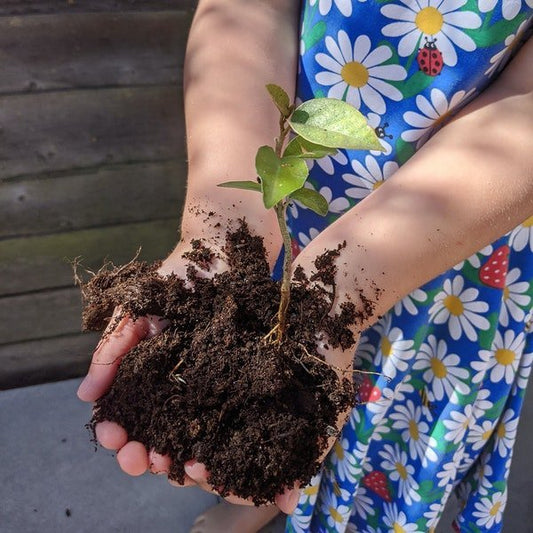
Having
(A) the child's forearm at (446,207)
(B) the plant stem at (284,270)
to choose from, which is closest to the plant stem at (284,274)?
(B) the plant stem at (284,270)

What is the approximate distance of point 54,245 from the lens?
1.78 m

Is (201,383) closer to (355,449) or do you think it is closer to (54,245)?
(355,449)

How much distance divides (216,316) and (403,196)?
30 cm

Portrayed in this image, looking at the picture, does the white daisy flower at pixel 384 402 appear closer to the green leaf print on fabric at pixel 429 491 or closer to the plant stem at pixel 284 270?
Answer: the green leaf print on fabric at pixel 429 491

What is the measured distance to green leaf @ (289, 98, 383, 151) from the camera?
551 mm

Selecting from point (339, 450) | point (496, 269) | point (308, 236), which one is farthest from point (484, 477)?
point (308, 236)

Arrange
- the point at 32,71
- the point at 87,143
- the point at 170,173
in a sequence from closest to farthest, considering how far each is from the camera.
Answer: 1. the point at 32,71
2. the point at 87,143
3. the point at 170,173

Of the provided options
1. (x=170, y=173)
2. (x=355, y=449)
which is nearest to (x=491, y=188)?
(x=355, y=449)

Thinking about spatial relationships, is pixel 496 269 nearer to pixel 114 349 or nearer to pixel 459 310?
pixel 459 310

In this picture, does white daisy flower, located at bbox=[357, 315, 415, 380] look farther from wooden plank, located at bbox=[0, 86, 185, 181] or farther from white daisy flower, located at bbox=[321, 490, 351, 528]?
wooden plank, located at bbox=[0, 86, 185, 181]

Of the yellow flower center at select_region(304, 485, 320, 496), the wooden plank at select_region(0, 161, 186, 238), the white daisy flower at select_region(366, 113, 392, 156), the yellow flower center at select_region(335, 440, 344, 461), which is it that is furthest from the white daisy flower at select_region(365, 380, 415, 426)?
the wooden plank at select_region(0, 161, 186, 238)

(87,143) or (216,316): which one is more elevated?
(216,316)

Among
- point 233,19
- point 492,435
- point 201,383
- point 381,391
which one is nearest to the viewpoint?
point 201,383

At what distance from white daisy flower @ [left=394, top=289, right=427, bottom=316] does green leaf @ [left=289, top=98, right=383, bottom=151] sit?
532 mm
